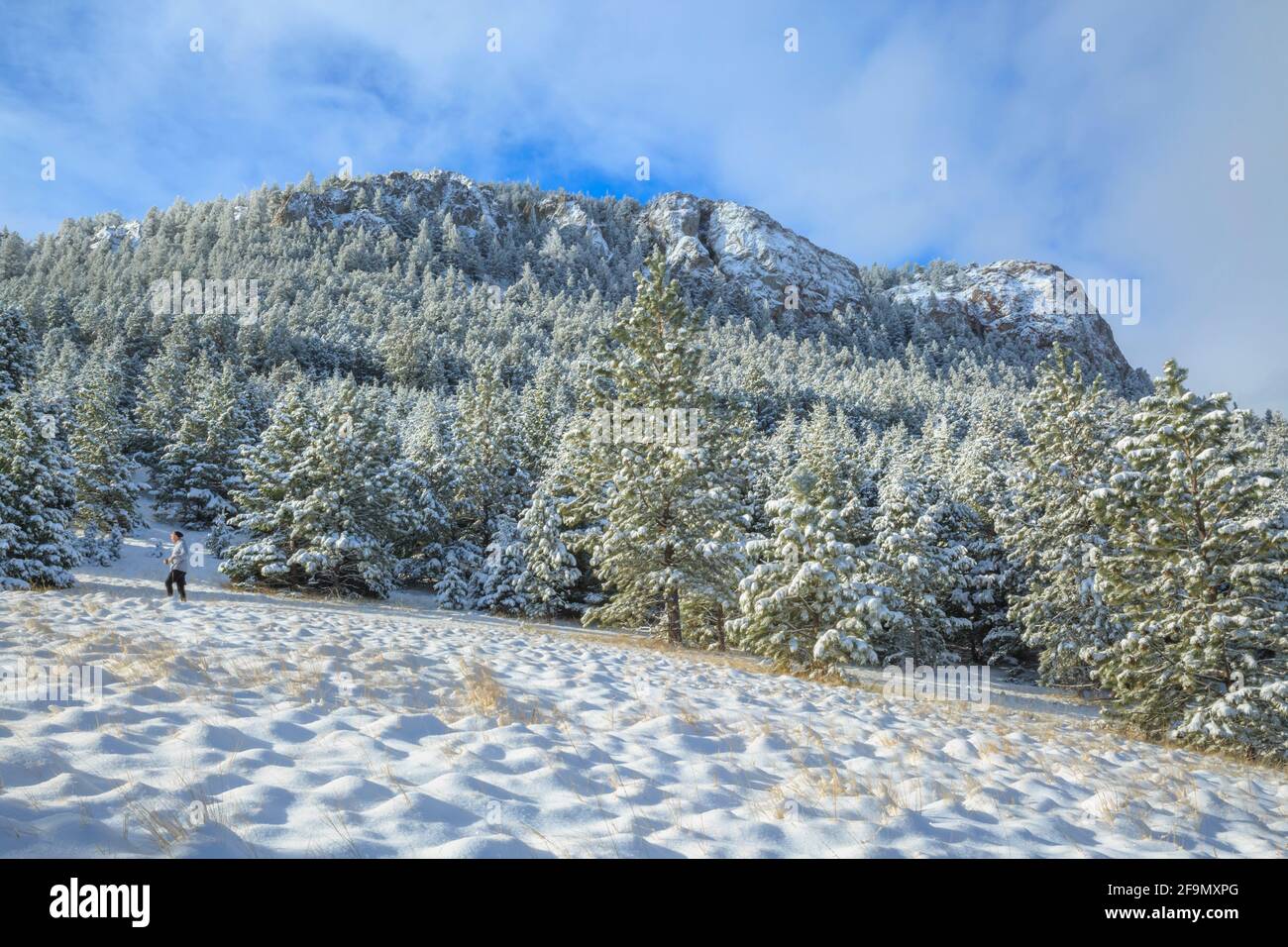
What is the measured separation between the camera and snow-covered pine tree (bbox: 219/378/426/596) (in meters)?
23.5

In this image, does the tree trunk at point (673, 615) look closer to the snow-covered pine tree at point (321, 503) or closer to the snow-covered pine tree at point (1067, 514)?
the snow-covered pine tree at point (321, 503)

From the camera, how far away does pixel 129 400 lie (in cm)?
6744

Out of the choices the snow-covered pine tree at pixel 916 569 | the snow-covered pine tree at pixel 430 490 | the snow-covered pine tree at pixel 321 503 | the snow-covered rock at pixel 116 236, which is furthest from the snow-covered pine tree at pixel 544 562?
the snow-covered rock at pixel 116 236

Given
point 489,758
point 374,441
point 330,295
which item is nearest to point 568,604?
point 374,441

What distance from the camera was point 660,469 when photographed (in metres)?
18.3

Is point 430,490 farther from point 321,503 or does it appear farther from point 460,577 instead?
point 321,503

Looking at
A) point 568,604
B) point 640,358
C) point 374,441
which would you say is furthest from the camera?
point 568,604

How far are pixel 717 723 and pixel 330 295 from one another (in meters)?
160

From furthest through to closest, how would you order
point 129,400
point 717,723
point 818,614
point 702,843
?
point 129,400 → point 818,614 → point 717,723 → point 702,843

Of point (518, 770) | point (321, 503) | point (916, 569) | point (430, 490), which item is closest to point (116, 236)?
point (430, 490)

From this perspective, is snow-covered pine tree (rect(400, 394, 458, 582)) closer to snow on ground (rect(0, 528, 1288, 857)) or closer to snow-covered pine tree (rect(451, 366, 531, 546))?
snow-covered pine tree (rect(451, 366, 531, 546))

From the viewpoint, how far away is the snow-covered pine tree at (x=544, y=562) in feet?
92.0

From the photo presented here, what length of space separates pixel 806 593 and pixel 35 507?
2349cm
